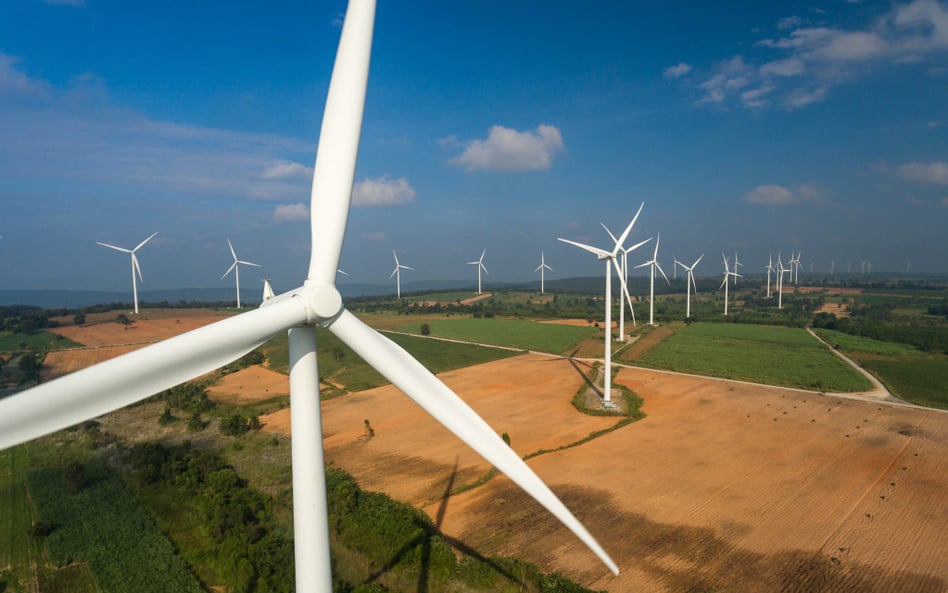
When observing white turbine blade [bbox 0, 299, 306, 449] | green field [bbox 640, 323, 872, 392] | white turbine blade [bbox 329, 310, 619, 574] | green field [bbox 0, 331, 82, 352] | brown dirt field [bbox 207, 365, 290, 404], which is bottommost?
green field [bbox 640, 323, 872, 392]

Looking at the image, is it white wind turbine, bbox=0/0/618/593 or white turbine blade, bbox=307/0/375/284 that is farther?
white turbine blade, bbox=307/0/375/284

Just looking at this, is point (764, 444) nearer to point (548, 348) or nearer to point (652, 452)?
point (652, 452)

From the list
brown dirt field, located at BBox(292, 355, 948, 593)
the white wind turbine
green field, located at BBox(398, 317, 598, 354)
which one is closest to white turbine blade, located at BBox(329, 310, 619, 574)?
the white wind turbine

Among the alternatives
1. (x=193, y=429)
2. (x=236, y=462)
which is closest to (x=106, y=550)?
(x=236, y=462)

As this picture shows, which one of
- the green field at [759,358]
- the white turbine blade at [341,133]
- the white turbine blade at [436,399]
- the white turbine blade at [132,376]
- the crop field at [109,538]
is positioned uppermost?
the white turbine blade at [341,133]

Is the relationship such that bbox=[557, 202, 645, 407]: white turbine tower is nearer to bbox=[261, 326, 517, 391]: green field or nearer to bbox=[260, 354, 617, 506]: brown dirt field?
bbox=[260, 354, 617, 506]: brown dirt field

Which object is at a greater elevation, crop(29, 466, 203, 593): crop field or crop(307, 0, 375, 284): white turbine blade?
crop(307, 0, 375, 284): white turbine blade

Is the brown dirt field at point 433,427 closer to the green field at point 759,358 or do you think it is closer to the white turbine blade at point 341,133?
the green field at point 759,358

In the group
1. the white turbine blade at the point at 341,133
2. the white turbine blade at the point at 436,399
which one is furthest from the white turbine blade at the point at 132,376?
the white turbine blade at the point at 341,133
